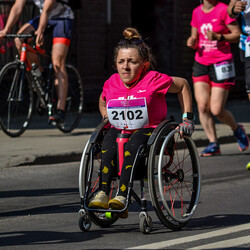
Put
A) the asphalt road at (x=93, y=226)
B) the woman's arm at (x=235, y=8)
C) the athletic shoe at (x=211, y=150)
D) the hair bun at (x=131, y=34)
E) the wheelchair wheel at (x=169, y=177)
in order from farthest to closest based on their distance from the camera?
the athletic shoe at (x=211, y=150) → the woman's arm at (x=235, y=8) → the hair bun at (x=131, y=34) → the wheelchair wheel at (x=169, y=177) → the asphalt road at (x=93, y=226)

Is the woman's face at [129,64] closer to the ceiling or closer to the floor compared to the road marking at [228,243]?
closer to the ceiling

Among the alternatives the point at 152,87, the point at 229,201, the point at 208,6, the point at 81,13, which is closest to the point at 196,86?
the point at 208,6

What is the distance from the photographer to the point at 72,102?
37.7 ft

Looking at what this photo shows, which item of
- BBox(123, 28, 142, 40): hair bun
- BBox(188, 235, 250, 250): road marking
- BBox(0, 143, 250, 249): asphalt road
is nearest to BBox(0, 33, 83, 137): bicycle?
BBox(0, 143, 250, 249): asphalt road

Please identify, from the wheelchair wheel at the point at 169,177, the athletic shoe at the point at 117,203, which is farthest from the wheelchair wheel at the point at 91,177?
the wheelchair wheel at the point at 169,177

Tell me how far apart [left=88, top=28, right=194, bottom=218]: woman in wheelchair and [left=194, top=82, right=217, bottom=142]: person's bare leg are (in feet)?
11.8

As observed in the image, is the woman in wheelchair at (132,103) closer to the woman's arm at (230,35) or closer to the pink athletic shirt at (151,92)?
the pink athletic shirt at (151,92)

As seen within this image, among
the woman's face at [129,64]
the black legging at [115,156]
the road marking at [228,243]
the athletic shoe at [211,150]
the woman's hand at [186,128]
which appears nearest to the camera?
the road marking at [228,243]

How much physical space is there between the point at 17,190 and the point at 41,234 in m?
1.83

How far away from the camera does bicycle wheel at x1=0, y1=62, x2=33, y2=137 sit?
1042cm

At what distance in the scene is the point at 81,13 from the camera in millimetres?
14781

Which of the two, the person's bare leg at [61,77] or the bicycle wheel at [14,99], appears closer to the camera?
the bicycle wheel at [14,99]

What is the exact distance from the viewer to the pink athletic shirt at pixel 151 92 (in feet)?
20.1

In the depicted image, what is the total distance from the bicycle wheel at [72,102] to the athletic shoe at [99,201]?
5229 mm
